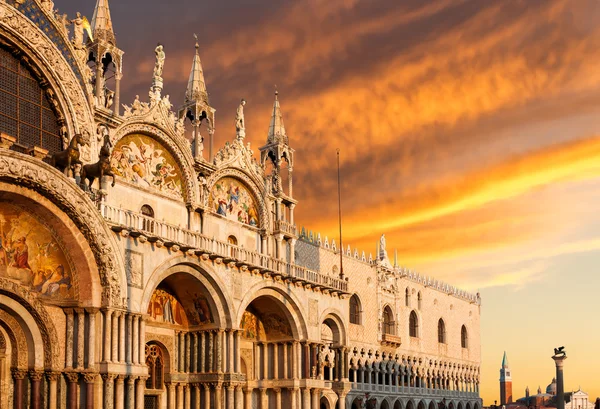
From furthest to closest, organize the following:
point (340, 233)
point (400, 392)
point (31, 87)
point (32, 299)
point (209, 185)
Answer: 1. point (400, 392)
2. point (340, 233)
3. point (209, 185)
4. point (31, 87)
5. point (32, 299)

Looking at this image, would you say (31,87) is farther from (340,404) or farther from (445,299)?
(445,299)

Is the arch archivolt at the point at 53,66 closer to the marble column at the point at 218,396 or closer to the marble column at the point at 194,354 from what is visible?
the marble column at the point at 194,354

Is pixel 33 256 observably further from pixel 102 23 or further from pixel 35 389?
pixel 102 23

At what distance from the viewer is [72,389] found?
27250 mm

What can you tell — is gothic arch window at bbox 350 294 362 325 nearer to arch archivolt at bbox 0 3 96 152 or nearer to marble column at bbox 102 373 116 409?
arch archivolt at bbox 0 3 96 152

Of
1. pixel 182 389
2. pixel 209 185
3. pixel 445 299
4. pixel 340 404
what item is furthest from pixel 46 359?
pixel 445 299

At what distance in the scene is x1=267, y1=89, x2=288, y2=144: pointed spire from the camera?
4412 cm

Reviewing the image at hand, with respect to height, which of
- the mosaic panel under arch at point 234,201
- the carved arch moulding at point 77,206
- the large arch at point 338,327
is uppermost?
the mosaic panel under arch at point 234,201

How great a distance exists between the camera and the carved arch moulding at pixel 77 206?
2545 cm

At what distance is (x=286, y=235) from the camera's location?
4306cm

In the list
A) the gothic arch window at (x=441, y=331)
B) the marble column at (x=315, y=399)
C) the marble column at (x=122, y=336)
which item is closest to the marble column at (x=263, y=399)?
the marble column at (x=315, y=399)

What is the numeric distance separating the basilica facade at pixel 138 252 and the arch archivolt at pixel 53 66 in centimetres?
5

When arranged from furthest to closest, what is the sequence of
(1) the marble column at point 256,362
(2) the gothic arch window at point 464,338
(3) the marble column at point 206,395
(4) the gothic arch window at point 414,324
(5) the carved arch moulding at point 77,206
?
(2) the gothic arch window at point 464,338 < (4) the gothic arch window at point 414,324 < (1) the marble column at point 256,362 < (3) the marble column at point 206,395 < (5) the carved arch moulding at point 77,206

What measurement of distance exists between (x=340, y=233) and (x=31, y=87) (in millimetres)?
23288
